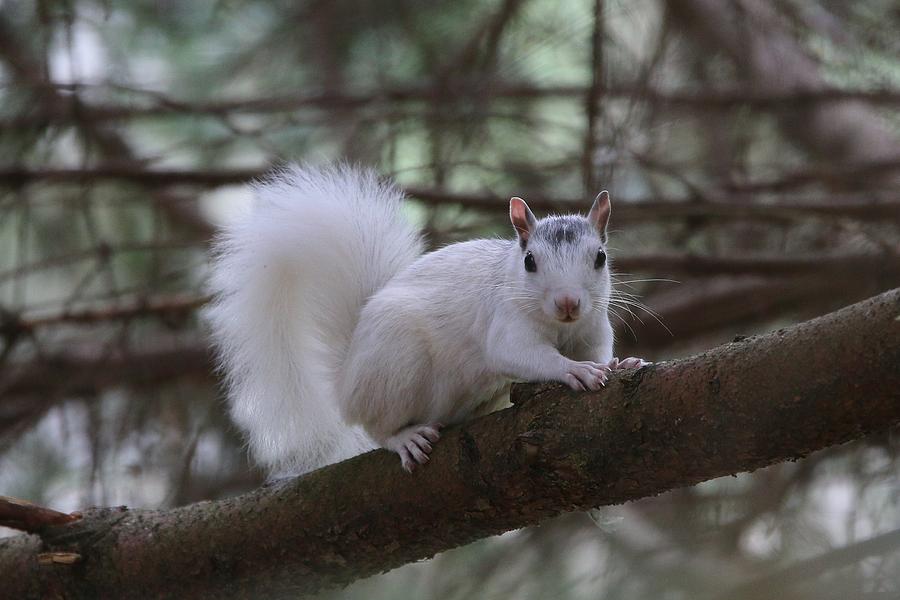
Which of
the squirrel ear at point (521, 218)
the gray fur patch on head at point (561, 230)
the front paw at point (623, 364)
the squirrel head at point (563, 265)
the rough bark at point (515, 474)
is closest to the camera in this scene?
the rough bark at point (515, 474)

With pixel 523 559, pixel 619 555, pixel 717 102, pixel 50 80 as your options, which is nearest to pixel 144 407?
pixel 50 80

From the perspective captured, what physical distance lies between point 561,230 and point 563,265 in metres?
0.12

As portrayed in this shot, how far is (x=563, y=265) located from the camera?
2.01 meters

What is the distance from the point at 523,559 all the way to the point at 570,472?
1.37 metres

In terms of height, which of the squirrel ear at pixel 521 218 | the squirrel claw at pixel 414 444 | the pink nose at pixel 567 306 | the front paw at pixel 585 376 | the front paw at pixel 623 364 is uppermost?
the squirrel ear at pixel 521 218

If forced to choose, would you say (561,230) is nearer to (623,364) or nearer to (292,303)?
(623,364)

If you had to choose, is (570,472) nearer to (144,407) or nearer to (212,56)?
(144,407)

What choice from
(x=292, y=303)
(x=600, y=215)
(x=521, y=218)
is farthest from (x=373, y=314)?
(x=600, y=215)

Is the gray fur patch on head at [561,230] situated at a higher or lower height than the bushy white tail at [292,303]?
higher

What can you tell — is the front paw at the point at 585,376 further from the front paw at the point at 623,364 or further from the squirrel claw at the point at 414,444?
the squirrel claw at the point at 414,444

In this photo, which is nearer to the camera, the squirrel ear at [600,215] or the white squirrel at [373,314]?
the white squirrel at [373,314]

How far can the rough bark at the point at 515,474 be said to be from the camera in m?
1.33

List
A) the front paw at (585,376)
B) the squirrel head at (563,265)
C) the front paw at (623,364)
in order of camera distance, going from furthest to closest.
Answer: the squirrel head at (563,265) < the front paw at (623,364) < the front paw at (585,376)

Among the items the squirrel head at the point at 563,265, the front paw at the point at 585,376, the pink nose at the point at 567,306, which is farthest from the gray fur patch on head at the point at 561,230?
the front paw at the point at 585,376
